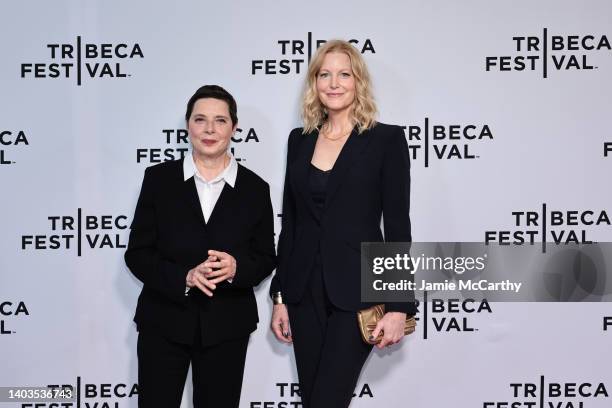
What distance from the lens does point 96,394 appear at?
→ 10.3ft

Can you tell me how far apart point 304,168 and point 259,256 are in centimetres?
43

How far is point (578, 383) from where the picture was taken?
3.13 meters

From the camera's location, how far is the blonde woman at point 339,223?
92.4 inches

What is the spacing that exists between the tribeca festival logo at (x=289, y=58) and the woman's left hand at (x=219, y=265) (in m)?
1.05

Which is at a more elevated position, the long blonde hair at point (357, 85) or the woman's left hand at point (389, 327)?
the long blonde hair at point (357, 85)

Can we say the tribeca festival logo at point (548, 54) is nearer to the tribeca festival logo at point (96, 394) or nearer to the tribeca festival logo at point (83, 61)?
the tribeca festival logo at point (83, 61)

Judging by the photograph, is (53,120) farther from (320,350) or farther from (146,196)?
(320,350)

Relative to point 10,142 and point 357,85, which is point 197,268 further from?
point 10,142

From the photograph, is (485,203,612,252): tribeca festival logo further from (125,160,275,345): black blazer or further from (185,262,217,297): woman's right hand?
(185,262,217,297): woman's right hand

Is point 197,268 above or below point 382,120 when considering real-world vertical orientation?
below

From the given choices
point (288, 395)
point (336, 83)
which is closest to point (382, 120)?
point (336, 83)

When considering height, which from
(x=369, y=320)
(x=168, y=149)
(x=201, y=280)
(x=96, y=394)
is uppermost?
(x=168, y=149)

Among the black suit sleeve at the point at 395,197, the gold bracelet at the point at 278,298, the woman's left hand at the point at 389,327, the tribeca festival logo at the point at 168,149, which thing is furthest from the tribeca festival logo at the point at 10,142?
the woman's left hand at the point at 389,327

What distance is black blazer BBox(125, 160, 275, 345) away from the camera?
8.09 ft
